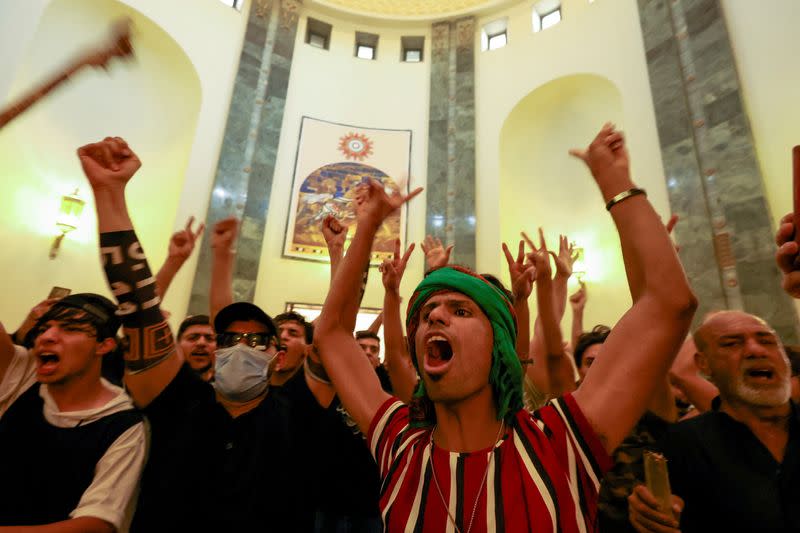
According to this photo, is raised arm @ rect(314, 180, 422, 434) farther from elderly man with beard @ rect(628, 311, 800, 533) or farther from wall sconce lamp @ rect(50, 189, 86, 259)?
wall sconce lamp @ rect(50, 189, 86, 259)

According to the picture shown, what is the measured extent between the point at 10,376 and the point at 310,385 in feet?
4.30

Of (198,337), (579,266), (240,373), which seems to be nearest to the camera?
(240,373)

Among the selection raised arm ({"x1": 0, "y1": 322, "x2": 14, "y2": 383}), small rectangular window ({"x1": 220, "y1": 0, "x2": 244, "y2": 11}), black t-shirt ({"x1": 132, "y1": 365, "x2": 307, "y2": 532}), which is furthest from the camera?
small rectangular window ({"x1": 220, "y1": 0, "x2": 244, "y2": 11})

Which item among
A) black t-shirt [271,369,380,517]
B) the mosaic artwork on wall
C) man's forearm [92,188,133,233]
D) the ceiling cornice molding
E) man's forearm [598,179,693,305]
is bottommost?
black t-shirt [271,369,380,517]

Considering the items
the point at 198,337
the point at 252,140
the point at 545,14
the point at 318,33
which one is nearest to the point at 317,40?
the point at 318,33

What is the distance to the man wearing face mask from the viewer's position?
165 cm

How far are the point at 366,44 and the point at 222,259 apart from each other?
10335mm

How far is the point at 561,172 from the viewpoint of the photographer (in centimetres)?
942

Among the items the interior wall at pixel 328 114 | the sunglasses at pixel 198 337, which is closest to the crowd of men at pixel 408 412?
the sunglasses at pixel 198 337

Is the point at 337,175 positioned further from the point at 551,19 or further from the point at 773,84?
the point at 773,84

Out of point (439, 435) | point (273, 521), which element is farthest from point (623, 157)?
point (273, 521)

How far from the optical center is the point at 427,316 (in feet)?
4.72

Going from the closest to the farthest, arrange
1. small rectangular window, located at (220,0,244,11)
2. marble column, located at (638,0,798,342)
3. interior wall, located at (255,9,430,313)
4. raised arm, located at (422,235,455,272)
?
raised arm, located at (422,235,455,272) < marble column, located at (638,0,798,342) < interior wall, located at (255,9,430,313) < small rectangular window, located at (220,0,244,11)

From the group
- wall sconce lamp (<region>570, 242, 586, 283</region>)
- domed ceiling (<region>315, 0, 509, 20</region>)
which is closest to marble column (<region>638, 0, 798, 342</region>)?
wall sconce lamp (<region>570, 242, 586, 283</region>)
